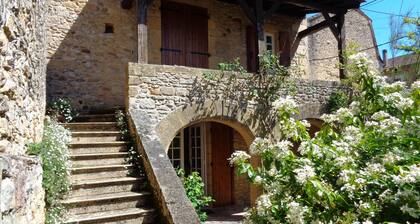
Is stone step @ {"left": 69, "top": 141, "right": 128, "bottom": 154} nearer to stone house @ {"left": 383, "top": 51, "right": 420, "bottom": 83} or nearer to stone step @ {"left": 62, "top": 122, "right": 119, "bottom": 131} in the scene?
stone step @ {"left": 62, "top": 122, "right": 119, "bottom": 131}

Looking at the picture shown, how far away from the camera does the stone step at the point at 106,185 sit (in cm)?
481

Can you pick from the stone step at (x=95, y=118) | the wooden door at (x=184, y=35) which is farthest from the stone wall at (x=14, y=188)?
the wooden door at (x=184, y=35)

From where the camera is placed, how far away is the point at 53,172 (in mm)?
4105

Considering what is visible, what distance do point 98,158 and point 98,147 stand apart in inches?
11.2

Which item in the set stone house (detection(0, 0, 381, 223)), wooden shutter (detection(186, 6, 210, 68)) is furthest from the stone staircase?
wooden shutter (detection(186, 6, 210, 68))

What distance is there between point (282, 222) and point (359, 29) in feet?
44.1

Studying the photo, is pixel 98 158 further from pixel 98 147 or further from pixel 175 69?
pixel 175 69

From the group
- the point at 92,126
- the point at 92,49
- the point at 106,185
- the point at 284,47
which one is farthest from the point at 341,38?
the point at 106,185

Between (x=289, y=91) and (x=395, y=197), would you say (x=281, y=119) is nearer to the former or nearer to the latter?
(x=395, y=197)

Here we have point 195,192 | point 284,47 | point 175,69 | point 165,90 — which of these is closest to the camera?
point 195,192

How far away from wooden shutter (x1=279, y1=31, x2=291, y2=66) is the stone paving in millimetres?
4901

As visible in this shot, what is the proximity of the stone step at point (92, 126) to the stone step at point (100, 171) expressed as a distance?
45.2 inches

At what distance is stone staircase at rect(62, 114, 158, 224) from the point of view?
455cm

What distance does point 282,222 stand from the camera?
9.61ft
